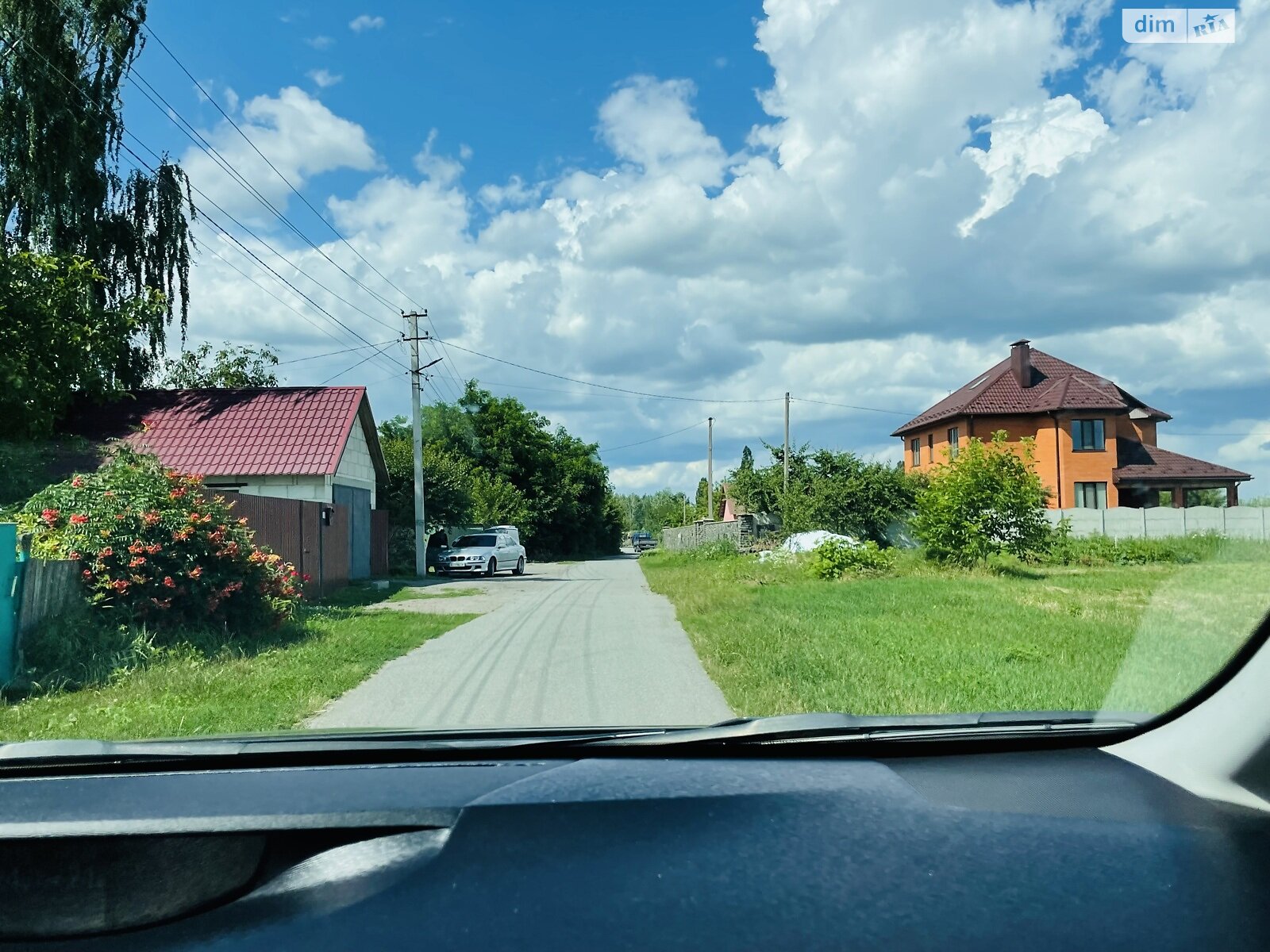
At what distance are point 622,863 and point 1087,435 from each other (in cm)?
707

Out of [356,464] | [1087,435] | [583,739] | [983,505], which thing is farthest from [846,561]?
[583,739]

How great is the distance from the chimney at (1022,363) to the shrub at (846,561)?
13.0 meters

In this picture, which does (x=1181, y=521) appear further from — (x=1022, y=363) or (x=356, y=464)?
(x=356, y=464)

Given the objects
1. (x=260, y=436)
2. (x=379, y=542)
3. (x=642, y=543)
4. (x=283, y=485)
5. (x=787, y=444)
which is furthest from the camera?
(x=642, y=543)

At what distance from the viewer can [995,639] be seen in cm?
931

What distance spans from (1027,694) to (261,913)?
216 inches

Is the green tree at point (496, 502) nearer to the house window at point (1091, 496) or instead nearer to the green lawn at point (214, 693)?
the green lawn at point (214, 693)

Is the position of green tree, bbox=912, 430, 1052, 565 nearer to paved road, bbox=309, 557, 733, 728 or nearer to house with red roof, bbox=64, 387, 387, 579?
paved road, bbox=309, 557, 733, 728

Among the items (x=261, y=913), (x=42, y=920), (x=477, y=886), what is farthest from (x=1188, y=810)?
(x=42, y=920)

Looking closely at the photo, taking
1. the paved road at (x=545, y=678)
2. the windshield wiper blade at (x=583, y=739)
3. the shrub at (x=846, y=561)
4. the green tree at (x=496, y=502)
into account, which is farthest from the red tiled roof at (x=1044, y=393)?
the green tree at (x=496, y=502)

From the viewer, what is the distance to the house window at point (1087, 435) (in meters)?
7.02

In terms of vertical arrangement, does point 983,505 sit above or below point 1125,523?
above

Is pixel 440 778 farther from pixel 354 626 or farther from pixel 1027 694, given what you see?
pixel 354 626

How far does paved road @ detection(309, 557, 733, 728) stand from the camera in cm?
771
